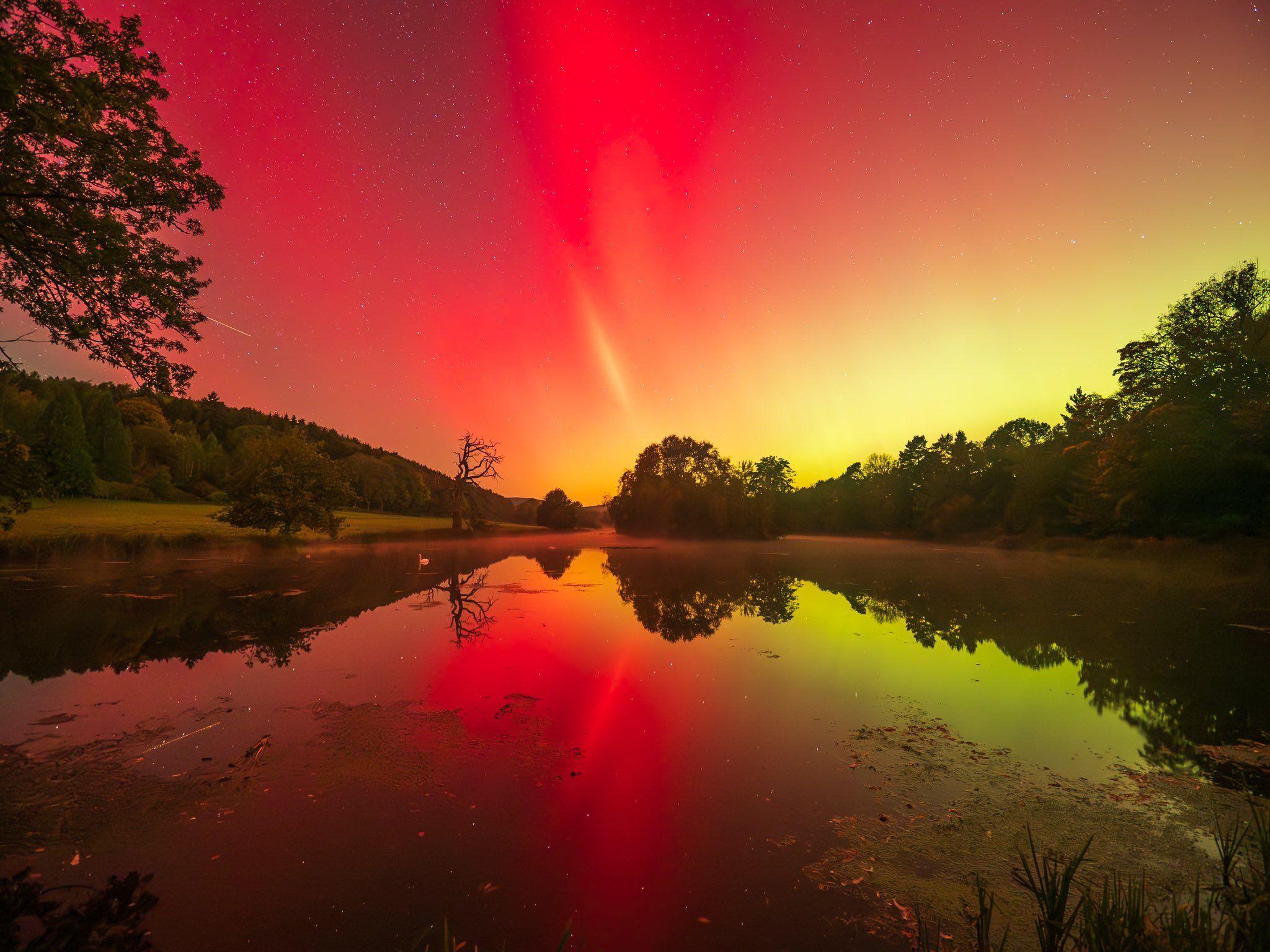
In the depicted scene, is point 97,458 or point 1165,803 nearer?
point 1165,803

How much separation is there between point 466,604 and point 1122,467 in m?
49.7

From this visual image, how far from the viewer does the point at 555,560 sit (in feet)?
123

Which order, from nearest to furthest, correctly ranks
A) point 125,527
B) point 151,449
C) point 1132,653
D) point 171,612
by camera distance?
point 1132,653 < point 171,612 < point 125,527 < point 151,449

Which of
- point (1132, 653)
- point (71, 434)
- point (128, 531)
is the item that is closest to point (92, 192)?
point (1132, 653)

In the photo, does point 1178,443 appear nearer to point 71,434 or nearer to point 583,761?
point 583,761

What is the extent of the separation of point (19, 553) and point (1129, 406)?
78.8 m

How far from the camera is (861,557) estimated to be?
151 ft

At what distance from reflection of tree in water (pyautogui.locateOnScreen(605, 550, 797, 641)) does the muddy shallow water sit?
0.53 metres

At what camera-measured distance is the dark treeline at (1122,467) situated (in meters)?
33.8

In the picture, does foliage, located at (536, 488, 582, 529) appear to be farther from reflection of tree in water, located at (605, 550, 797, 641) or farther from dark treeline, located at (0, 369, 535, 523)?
reflection of tree in water, located at (605, 550, 797, 641)

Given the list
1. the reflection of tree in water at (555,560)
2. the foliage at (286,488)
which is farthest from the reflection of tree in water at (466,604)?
the foliage at (286,488)

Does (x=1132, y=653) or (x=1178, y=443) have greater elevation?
(x=1178, y=443)

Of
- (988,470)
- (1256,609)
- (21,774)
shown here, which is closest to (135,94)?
(21,774)

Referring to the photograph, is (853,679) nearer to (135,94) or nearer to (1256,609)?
(135,94)
